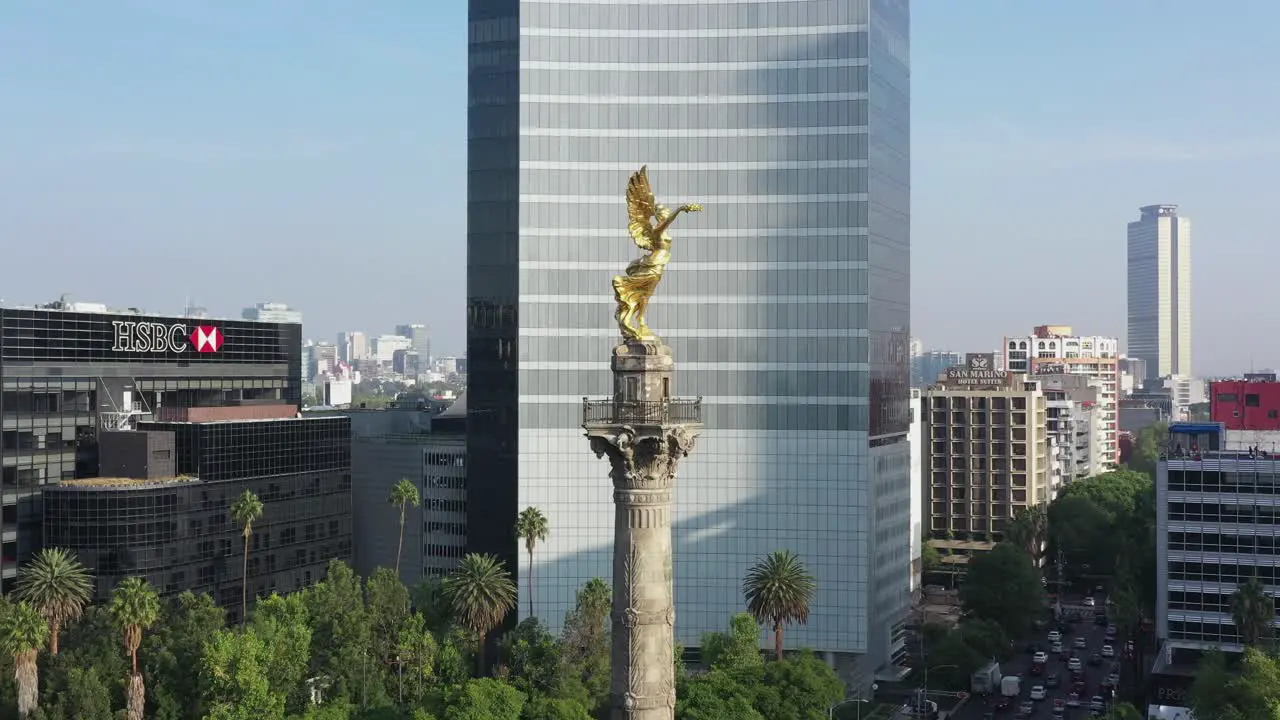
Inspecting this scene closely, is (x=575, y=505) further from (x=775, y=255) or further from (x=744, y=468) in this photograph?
(x=775, y=255)

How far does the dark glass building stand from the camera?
130 m

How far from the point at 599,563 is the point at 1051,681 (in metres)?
53.3

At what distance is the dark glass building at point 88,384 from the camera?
129625 mm

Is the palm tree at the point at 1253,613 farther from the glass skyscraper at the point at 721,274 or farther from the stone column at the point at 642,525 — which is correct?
the stone column at the point at 642,525

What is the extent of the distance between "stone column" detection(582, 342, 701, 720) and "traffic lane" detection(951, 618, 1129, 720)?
93.8 m

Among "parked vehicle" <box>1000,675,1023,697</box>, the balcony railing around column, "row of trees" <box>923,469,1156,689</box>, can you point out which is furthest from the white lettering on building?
the balcony railing around column

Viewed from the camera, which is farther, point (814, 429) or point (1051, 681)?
point (1051, 681)

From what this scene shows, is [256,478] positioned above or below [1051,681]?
above

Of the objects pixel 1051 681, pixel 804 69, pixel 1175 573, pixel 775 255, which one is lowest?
pixel 1051 681

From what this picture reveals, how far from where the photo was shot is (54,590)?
108 meters

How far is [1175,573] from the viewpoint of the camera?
144 metres

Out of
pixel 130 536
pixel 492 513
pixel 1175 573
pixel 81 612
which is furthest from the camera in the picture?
pixel 492 513

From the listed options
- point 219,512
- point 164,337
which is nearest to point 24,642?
point 219,512

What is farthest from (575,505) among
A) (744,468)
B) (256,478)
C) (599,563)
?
(256,478)
